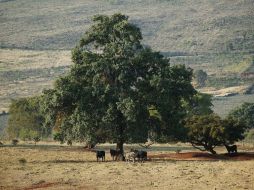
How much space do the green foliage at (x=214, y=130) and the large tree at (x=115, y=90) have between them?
4957mm

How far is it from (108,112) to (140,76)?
580 cm

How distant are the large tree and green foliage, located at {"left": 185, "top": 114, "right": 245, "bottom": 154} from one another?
195 inches

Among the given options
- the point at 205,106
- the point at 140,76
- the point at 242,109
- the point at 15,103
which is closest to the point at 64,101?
the point at 140,76

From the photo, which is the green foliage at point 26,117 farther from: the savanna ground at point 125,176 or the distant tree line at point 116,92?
the savanna ground at point 125,176

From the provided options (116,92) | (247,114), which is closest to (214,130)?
(116,92)

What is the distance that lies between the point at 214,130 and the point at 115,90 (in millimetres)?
12326

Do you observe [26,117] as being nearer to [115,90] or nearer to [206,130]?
[206,130]

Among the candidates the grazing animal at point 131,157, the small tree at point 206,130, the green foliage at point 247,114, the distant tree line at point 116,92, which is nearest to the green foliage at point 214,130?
the small tree at point 206,130

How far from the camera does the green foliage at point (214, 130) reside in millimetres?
62656

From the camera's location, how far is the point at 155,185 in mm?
36906

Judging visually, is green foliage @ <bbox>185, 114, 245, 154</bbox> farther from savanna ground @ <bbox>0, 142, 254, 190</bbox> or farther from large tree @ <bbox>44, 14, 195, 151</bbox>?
savanna ground @ <bbox>0, 142, 254, 190</bbox>

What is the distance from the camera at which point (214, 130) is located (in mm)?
62719

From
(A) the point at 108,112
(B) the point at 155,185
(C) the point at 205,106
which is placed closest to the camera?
(B) the point at 155,185

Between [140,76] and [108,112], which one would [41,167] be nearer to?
[108,112]
